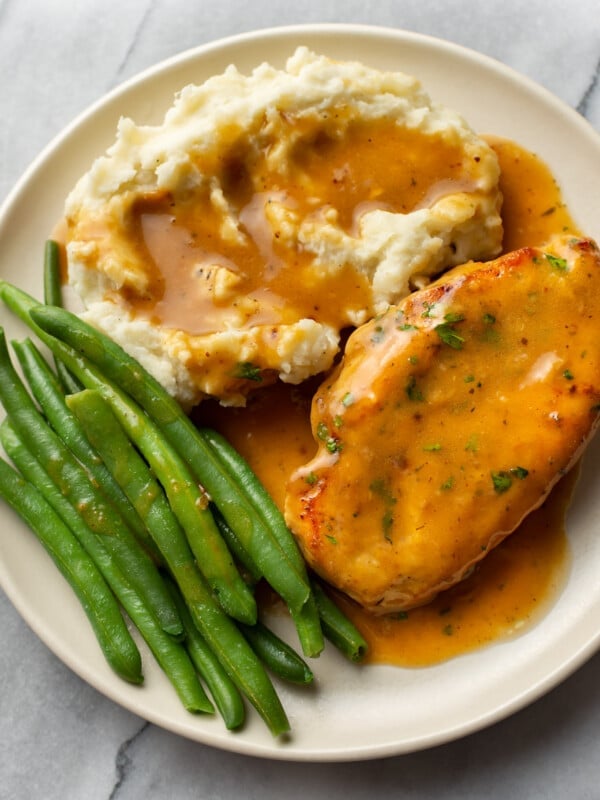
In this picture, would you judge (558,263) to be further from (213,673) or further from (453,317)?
(213,673)

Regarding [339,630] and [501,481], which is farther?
[339,630]

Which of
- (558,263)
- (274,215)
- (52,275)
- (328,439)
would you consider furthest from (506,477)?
(52,275)

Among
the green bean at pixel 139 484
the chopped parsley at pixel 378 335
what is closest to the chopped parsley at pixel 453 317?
the chopped parsley at pixel 378 335

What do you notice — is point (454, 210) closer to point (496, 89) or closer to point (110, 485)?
point (496, 89)

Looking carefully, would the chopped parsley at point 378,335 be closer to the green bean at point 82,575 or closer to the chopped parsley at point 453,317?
the chopped parsley at point 453,317

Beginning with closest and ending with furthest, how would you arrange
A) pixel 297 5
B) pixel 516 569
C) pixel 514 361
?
pixel 514 361 < pixel 516 569 < pixel 297 5

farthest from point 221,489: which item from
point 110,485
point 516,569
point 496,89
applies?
point 496,89

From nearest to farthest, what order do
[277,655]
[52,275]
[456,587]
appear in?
[277,655], [456,587], [52,275]
